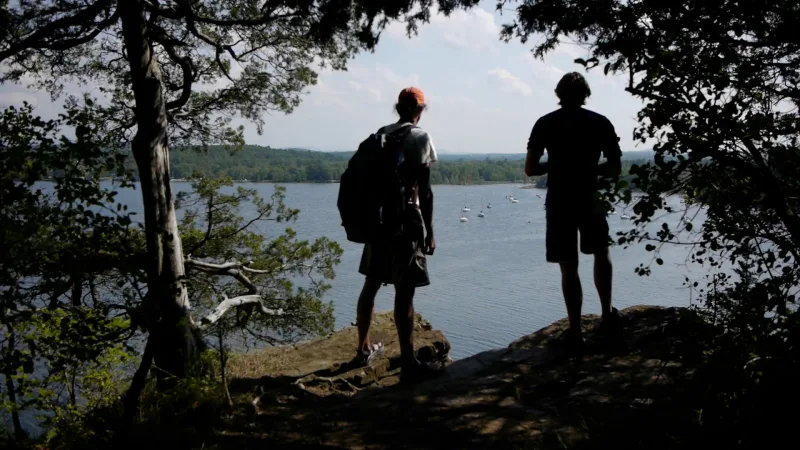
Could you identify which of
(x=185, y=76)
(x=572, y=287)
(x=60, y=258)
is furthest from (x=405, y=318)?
(x=185, y=76)

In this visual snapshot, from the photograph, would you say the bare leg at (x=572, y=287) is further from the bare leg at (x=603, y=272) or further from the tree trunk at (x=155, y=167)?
the tree trunk at (x=155, y=167)

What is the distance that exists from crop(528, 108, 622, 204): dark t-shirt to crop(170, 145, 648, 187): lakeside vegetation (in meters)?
0.16

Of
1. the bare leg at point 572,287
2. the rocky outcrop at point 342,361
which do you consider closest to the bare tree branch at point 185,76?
the rocky outcrop at point 342,361

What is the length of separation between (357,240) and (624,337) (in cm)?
159

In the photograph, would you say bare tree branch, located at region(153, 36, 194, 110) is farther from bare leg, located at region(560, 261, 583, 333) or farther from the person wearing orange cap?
bare leg, located at region(560, 261, 583, 333)

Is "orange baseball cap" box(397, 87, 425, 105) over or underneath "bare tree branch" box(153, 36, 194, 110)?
underneath

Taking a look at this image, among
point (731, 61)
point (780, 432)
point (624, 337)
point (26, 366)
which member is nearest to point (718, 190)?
point (731, 61)

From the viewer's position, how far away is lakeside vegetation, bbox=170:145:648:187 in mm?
8125

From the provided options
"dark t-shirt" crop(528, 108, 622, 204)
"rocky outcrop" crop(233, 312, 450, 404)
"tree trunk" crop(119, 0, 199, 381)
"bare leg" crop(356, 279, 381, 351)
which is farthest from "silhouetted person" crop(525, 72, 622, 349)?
"tree trunk" crop(119, 0, 199, 381)

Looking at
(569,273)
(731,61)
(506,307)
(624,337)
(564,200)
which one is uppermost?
(731,61)

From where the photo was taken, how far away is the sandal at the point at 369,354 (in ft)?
12.7

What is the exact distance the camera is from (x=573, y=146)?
10.9 feet

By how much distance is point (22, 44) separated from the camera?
13.8 ft

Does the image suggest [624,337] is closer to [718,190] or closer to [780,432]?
[718,190]
